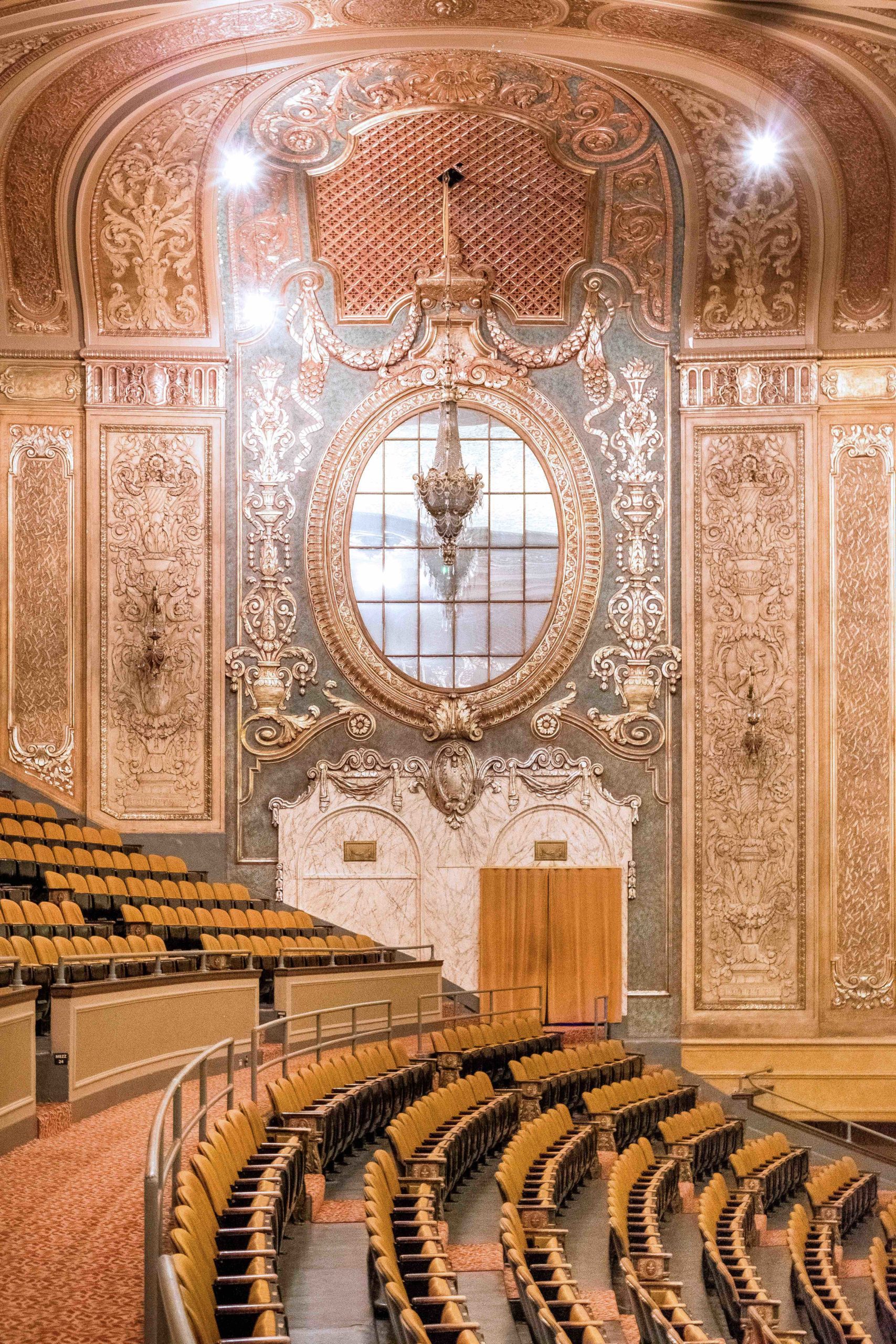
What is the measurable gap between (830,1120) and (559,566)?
15.2 ft

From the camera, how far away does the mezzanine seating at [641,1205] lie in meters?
5.83

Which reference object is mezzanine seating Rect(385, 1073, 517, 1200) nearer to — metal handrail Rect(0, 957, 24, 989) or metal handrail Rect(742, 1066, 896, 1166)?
metal handrail Rect(0, 957, 24, 989)

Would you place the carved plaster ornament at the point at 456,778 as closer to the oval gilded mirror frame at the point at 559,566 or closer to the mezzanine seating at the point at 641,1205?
the oval gilded mirror frame at the point at 559,566

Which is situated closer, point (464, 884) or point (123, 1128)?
point (123, 1128)

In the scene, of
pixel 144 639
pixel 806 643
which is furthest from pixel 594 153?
pixel 144 639

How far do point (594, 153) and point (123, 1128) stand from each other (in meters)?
8.74

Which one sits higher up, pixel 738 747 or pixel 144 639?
pixel 144 639

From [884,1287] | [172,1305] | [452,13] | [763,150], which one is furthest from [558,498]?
[172,1305]

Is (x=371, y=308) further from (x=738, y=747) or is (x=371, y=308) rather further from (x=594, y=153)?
(x=738, y=747)

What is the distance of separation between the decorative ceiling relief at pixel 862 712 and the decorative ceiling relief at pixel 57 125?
5.41m

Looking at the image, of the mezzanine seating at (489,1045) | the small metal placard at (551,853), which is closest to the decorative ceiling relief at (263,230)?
the small metal placard at (551,853)

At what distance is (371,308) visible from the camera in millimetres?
13312

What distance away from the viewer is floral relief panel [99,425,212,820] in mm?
12680

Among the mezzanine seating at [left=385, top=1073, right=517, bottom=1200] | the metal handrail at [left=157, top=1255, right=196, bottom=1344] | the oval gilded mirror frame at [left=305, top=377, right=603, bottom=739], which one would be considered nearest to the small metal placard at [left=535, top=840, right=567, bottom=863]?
the oval gilded mirror frame at [left=305, top=377, right=603, bottom=739]
